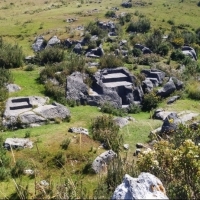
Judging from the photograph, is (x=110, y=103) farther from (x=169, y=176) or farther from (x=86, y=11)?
(x=86, y=11)

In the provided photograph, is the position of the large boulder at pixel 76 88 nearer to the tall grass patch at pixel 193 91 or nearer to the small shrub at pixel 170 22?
the tall grass patch at pixel 193 91

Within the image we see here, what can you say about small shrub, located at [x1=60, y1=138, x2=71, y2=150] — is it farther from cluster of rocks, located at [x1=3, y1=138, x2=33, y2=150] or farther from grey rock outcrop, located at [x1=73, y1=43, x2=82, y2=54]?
grey rock outcrop, located at [x1=73, y1=43, x2=82, y2=54]

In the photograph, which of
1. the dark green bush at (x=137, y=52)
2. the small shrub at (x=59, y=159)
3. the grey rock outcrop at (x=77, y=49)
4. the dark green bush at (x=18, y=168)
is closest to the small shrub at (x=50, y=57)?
the dark green bush at (x=137, y=52)

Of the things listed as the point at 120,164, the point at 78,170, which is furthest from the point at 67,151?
the point at 120,164

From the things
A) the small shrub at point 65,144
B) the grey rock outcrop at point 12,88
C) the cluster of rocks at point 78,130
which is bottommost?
the cluster of rocks at point 78,130

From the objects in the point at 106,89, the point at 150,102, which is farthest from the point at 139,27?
the point at 106,89

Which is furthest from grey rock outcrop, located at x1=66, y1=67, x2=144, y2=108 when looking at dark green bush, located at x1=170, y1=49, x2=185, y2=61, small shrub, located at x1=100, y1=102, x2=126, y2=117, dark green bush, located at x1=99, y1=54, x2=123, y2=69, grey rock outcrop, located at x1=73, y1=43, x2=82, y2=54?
grey rock outcrop, located at x1=73, y1=43, x2=82, y2=54

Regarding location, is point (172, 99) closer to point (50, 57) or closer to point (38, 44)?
point (50, 57)
